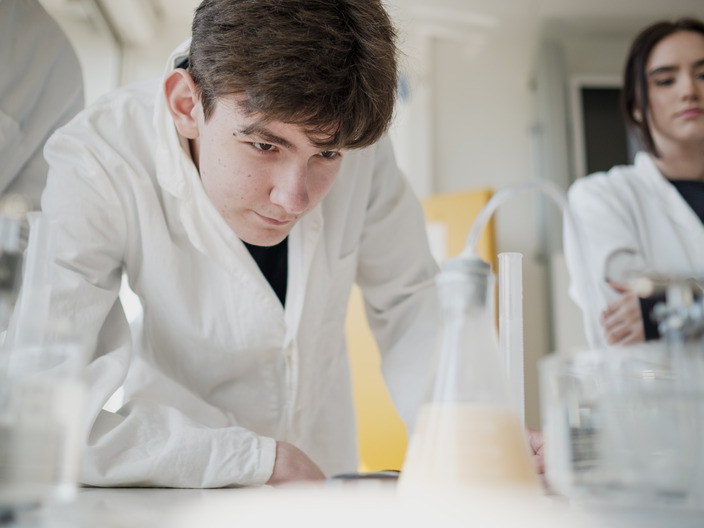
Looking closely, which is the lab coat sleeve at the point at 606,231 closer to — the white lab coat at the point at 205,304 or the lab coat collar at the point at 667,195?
the lab coat collar at the point at 667,195

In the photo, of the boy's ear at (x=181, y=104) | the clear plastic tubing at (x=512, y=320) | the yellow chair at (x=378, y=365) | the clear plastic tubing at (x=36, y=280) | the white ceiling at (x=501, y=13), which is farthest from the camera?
the white ceiling at (x=501, y=13)

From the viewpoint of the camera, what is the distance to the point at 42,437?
17.5 inches

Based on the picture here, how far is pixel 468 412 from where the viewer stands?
46cm

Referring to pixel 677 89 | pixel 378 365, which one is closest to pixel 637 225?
pixel 677 89

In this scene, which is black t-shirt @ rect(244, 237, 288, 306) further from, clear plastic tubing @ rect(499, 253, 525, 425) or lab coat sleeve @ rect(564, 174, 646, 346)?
lab coat sleeve @ rect(564, 174, 646, 346)

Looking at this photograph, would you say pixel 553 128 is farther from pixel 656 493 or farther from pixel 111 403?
pixel 656 493

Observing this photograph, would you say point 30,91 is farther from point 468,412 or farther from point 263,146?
point 468,412

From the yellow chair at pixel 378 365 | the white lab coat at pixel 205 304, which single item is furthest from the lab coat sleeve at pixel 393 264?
the yellow chair at pixel 378 365

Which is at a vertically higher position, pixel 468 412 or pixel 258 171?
pixel 258 171

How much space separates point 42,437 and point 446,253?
2.88m

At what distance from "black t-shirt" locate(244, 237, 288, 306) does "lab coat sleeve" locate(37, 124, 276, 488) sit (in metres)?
0.22

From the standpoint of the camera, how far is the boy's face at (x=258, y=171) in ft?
2.94

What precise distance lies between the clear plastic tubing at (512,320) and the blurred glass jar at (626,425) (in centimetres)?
22

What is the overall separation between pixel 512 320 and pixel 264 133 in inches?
15.0
